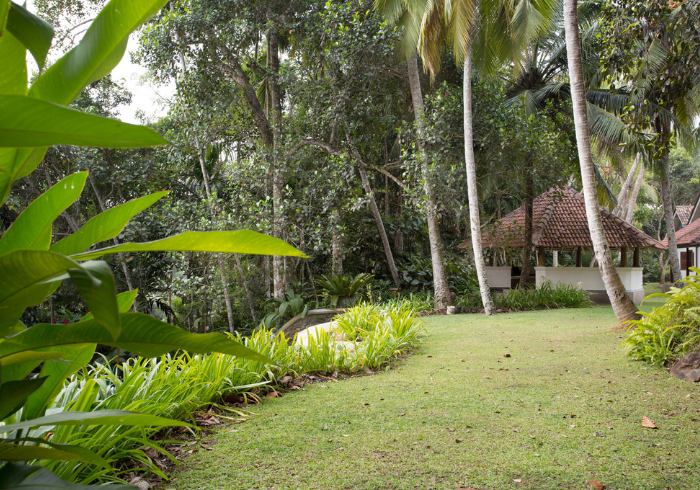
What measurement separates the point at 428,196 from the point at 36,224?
31.7 feet

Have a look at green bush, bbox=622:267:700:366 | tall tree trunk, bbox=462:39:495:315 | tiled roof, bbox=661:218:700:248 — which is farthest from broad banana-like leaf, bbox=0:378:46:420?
tiled roof, bbox=661:218:700:248

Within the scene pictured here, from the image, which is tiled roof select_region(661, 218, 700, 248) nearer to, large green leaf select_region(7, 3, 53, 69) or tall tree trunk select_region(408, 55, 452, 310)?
tall tree trunk select_region(408, 55, 452, 310)

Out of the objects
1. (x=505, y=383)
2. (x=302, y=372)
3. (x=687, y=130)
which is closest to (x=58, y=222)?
(x=302, y=372)

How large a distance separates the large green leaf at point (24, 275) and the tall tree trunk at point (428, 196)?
981 centimetres

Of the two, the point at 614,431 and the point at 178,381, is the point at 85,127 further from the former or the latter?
the point at 614,431

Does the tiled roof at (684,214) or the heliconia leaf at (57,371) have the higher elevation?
the tiled roof at (684,214)

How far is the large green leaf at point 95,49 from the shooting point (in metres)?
0.96

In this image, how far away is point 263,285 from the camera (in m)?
13.3

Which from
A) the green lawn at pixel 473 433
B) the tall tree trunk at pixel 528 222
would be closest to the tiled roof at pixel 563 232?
the tall tree trunk at pixel 528 222

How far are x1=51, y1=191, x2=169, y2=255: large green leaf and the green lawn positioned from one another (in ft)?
5.88

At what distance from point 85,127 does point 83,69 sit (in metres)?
0.36

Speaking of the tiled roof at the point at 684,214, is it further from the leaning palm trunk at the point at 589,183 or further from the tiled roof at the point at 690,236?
the leaning palm trunk at the point at 589,183

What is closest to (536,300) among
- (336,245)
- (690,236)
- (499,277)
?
(499,277)

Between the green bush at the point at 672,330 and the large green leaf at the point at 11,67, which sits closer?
the large green leaf at the point at 11,67
